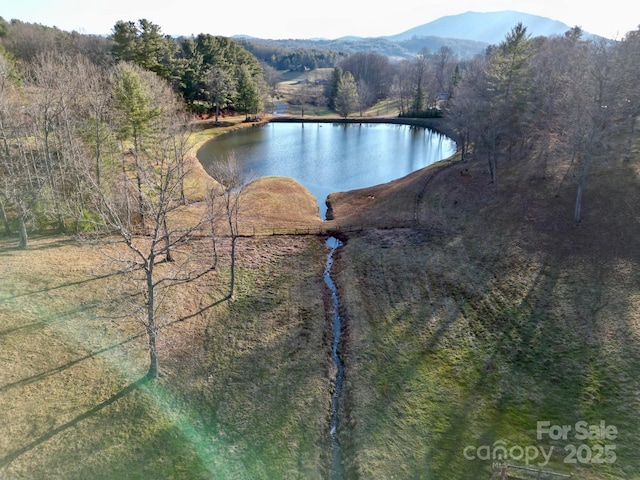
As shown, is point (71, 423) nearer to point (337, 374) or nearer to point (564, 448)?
point (337, 374)

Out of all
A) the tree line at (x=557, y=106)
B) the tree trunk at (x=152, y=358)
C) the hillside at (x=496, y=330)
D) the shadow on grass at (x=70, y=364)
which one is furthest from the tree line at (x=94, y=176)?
the tree line at (x=557, y=106)

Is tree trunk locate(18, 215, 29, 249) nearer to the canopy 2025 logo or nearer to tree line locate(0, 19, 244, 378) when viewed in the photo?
tree line locate(0, 19, 244, 378)

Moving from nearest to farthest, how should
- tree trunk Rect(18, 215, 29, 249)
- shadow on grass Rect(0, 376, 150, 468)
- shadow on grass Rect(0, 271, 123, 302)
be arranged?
shadow on grass Rect(0, 376, 150, 468) < shadow on grass Rect(0, 271, 123, 302) < tree trunk Rect(18, 215, 29, 249)

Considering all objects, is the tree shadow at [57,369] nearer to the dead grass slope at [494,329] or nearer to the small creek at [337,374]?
the small creek at [337,374]

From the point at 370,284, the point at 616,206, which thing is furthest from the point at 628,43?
the point at 370,284

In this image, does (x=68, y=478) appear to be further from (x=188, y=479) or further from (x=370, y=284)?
(x=370, y=284)

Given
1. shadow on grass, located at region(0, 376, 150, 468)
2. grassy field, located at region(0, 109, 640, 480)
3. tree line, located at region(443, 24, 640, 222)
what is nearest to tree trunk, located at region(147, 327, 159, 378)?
shadow on grass, located at region(0, 376, 150, 468)
